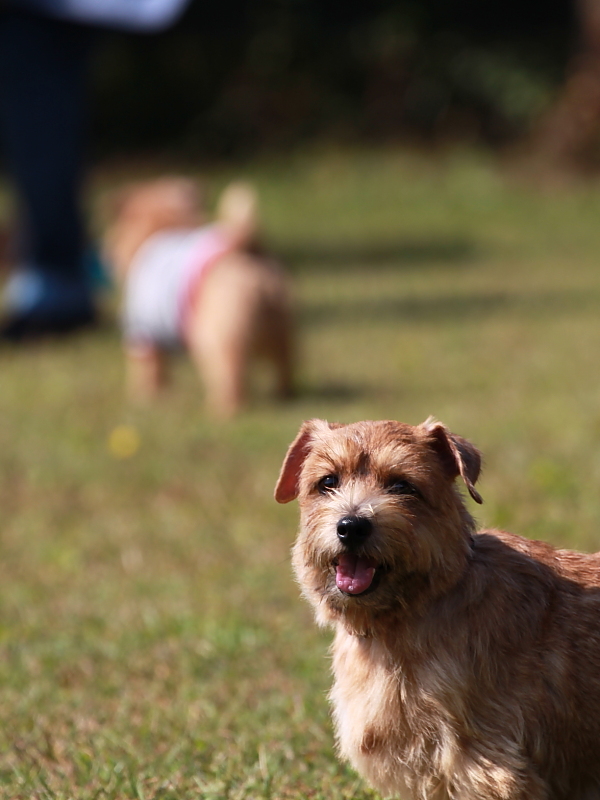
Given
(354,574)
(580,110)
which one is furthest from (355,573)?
(580,110)

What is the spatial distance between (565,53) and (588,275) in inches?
441

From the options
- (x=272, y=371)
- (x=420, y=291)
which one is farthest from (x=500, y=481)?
(x=420, y=291)

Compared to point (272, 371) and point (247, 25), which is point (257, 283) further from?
point (247, 25)

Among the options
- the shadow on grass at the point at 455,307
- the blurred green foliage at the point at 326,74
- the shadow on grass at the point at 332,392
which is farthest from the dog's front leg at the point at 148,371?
the blurred green foliage at the point at 326,74

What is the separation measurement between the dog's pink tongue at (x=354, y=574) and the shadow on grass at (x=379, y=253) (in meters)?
11.8

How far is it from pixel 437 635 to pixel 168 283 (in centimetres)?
558

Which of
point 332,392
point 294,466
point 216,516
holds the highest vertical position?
point 294,466

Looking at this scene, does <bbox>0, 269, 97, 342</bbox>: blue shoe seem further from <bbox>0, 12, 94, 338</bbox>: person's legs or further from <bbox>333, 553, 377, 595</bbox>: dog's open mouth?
<bbox>333, 553, 377, 595</bbox>: dog's open mouth

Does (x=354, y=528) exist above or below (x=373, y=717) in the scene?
above

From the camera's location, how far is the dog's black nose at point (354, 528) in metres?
2.57

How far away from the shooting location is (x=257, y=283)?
7609mm

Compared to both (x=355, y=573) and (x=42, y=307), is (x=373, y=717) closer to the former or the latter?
(x=355, y=573)

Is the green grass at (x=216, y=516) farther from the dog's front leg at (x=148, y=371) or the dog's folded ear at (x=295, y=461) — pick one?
the dog's folded ear at (x=295, y=461)

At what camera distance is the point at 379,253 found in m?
15.4
